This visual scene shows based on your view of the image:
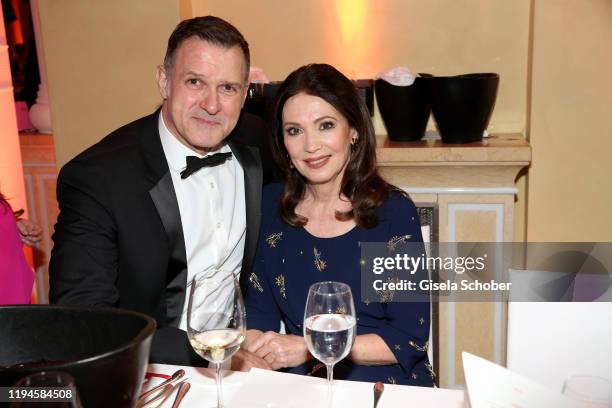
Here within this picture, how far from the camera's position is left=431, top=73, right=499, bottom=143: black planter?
→ 9.18 ft

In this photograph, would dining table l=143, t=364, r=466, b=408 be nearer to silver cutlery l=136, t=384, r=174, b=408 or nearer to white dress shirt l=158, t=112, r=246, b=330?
silver cutlery l=136, t=384, r=174, b=408

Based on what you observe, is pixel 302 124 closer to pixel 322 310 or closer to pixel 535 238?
pixel 322 310

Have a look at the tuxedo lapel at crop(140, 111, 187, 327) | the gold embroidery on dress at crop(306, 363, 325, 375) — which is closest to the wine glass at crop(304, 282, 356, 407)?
the gold embroidery on dress at crop(306, 363, 325, 375)

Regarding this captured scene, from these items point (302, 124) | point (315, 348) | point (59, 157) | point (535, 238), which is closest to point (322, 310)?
point (315, 348)

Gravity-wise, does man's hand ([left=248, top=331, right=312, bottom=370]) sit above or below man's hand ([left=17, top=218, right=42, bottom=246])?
below

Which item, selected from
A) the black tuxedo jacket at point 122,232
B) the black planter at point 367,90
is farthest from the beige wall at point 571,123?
the black tuxedo jacket at point 122,232

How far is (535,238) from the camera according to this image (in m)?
3.08

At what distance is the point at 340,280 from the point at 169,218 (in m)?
0.56

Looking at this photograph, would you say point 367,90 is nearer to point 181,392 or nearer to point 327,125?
point 327,125

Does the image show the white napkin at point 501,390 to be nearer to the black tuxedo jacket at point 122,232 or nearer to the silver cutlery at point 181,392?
the silver cutlery at point 181,392

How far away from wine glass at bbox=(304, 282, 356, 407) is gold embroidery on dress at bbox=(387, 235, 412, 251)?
2.43ft

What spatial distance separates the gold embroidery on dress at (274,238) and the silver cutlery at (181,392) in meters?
0.82

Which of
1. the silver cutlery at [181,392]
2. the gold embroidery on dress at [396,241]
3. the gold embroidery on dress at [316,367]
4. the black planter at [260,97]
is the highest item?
the black planter at [260,97]

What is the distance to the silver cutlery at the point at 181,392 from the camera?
1343 millimetres
